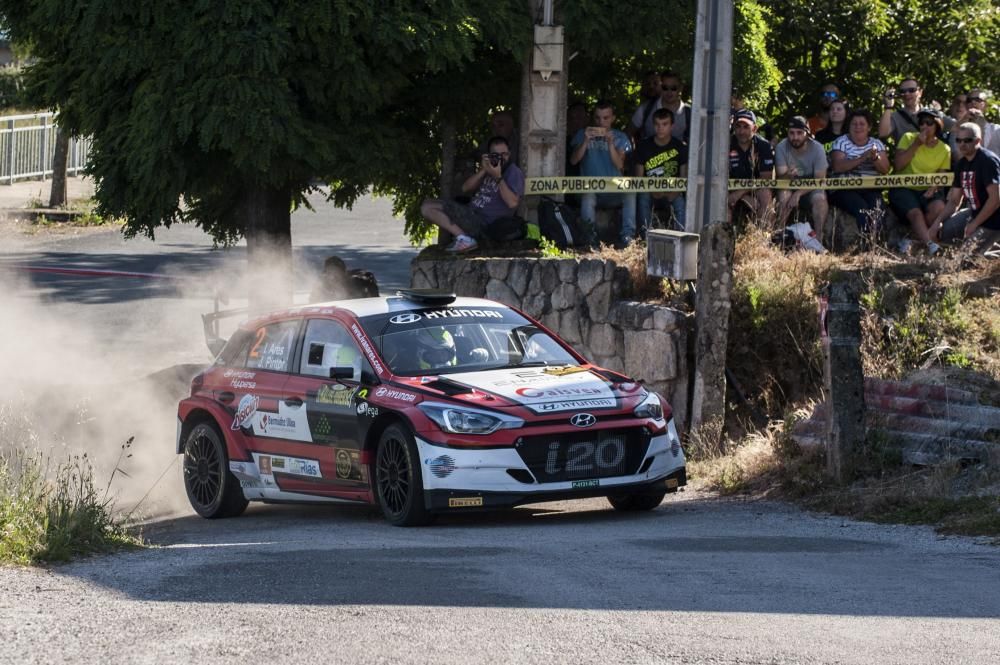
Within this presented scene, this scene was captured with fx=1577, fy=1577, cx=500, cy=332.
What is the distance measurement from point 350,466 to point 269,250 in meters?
6.78

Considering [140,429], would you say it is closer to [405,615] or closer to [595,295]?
[595,295]

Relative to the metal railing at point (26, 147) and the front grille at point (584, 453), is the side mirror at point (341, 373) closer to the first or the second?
the front grille at point (584, 453)

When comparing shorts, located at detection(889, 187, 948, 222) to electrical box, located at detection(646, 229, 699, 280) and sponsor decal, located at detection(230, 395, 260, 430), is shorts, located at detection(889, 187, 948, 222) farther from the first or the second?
sponsor decal, located at detection(230, 395, 260, 430)

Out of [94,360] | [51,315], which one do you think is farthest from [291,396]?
[51,315]

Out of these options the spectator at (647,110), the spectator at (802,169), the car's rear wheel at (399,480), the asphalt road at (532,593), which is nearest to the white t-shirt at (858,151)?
the spectator at (802,169)

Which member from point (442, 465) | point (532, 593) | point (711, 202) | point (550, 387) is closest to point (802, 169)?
point (711, 202)

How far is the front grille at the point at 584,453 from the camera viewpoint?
34.2 ft

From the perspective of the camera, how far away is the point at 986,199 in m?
14.9

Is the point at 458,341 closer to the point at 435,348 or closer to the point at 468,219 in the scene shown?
the point at 435,348

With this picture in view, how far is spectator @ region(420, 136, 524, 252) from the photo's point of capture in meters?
16.3

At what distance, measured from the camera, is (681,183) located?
16.1m

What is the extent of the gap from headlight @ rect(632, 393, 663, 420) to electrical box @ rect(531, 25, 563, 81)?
625cm

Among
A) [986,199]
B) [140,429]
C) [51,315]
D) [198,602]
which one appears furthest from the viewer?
[51,315]

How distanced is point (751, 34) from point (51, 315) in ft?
36.9
